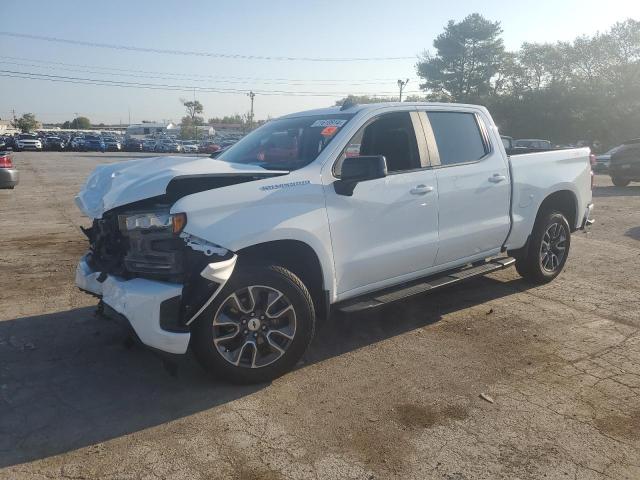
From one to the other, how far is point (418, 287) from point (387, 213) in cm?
76

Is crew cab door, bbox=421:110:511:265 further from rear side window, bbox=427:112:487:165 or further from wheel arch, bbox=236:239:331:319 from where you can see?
wheel arch, bbox=236:239:331:319

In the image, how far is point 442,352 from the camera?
4496 millimetres

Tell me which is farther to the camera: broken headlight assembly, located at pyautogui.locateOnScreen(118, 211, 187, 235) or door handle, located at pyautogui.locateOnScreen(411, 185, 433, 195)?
door handle, located at pyautogui.locateOnScreen(411, 185, 433, 195)

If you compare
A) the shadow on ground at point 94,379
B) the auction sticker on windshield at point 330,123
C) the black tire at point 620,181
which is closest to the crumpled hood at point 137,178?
the auction sticker on windshield at point 330,123

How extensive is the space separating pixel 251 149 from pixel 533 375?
9.87ft

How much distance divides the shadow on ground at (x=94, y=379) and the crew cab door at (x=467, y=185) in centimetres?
78

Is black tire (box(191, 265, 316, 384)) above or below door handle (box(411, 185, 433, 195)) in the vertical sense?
below

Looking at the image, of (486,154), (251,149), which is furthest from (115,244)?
(486,154)

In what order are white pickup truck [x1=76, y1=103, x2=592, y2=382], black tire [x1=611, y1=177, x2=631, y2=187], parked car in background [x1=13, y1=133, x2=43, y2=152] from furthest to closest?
parked car in background [x1=13, y1=133, x2=43, y2=152] < black tire [x1=611, y1=177, x2=631, y2=187] < white pickup truck [x1=76, y1=103, x2=592, y2=382]

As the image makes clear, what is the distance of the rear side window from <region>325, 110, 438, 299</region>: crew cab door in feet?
0.86

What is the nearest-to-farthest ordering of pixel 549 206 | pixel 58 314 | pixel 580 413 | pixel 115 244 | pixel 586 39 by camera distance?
pixel 580 413, pixel 115 244, pixel 58 314, pixel 549 206, pixel 586 39

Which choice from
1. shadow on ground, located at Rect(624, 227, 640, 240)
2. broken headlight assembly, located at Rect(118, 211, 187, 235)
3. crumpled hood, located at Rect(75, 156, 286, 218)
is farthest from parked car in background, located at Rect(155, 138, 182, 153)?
broken headlight assembly, located at Rect(118, 211, 187, 235)

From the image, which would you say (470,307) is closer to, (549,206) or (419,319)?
(419,319)

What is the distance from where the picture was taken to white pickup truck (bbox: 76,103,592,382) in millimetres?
3570
